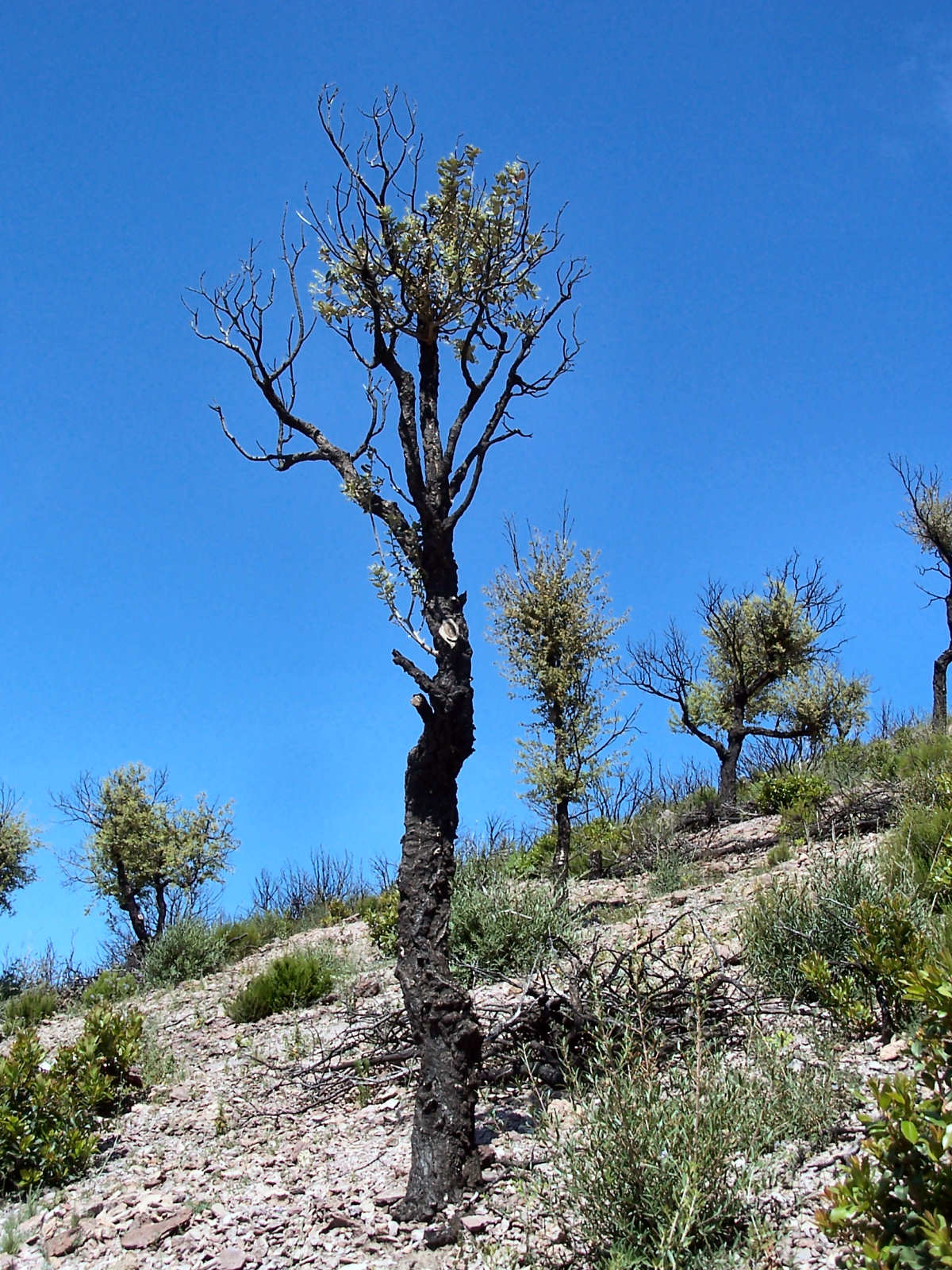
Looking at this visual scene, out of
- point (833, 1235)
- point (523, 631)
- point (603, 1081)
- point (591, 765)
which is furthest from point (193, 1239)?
point (523, 631)

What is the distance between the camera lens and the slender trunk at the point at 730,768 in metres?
19.9

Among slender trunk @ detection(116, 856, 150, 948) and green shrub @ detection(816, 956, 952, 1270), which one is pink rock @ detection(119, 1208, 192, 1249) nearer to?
green shrub @ detection(816, 956, 952, 1270)

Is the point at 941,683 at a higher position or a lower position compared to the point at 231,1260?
higher

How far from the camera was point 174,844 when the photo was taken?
19.7 meters

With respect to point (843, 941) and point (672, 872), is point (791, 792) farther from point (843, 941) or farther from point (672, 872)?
point (843, 941)

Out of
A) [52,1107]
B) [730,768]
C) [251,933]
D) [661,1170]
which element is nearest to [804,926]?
[661,1170]

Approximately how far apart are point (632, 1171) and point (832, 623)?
22.3 m

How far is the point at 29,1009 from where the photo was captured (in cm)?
1364

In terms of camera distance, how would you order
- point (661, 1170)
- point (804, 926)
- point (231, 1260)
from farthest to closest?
point (804, 926)
point (231, 1260)
point (661, 1170)

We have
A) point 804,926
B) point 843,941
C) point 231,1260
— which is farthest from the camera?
point 804,926

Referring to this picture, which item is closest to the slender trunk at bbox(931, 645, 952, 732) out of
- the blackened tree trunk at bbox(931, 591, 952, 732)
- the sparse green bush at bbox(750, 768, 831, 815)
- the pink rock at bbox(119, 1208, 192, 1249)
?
the blackened tree trunk at bbox(931, 591, 952, 732)

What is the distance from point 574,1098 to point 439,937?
3.76 ft

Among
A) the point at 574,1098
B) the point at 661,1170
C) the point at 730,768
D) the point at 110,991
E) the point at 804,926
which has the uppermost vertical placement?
the point at 730,768

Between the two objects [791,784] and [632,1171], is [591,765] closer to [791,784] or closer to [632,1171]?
[791,784]
